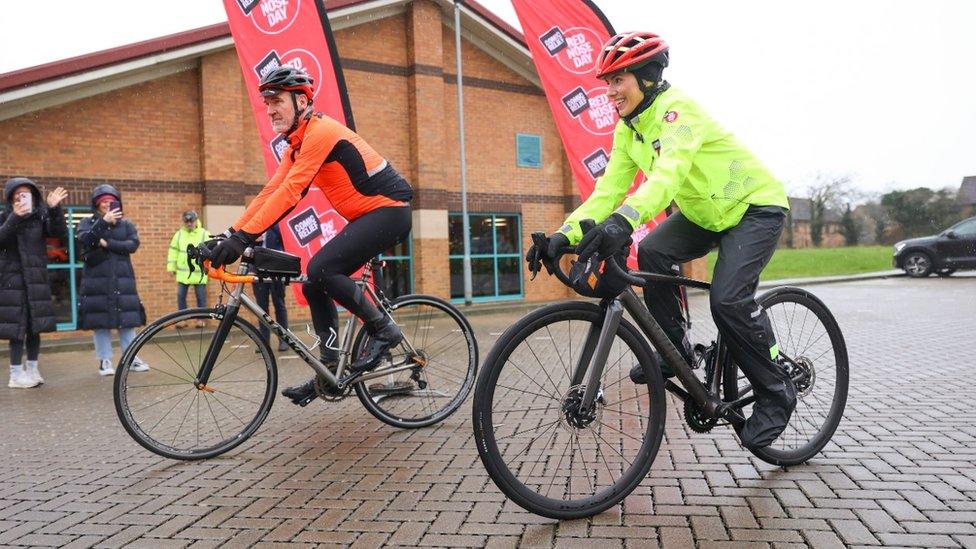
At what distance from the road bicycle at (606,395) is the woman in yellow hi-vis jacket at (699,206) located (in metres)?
0.16

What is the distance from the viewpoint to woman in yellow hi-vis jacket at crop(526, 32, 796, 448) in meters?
3.09

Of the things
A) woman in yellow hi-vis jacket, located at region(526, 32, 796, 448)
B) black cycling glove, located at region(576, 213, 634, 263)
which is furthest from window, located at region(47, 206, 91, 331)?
black cycling glove, located at region(576, 213, 634, 263)

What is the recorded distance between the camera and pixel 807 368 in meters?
3.65

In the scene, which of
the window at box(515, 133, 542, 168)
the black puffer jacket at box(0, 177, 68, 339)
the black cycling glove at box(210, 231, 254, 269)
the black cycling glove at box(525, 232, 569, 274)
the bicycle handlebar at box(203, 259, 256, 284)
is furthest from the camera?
the window at box(515, 133, 542, 168)

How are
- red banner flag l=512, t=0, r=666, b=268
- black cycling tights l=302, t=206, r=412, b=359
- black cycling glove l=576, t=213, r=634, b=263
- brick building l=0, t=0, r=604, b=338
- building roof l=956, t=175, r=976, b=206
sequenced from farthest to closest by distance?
building roof l=956, t=175, r=976, b=206 → brick building l=0, t=0, r=604, b=338 → red banner flag l=512, t=0, r=666, b=268 → black cycling tights l=302, t=206, r=412, b=359 → black cycling glove l=576, t=213, r=634, b=263

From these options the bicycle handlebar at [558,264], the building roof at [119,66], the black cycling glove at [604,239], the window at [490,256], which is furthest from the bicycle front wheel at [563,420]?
the window at [490,256]

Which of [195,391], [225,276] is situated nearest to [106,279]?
[195,391]

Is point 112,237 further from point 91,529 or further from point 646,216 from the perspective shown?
point 646,216

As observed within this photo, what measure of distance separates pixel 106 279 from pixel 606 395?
6.49m

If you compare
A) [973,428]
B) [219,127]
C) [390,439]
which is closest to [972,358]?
[973,428]

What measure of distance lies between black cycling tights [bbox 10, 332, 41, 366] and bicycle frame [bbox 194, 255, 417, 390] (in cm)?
404

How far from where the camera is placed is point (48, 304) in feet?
23.5

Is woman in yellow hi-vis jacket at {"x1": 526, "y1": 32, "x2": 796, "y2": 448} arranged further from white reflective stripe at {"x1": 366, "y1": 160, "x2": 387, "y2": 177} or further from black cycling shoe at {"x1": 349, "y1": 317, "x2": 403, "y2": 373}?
black cycling shoe at {"x1": 349, "y1": 317, "x2": 403, "y2": 373}

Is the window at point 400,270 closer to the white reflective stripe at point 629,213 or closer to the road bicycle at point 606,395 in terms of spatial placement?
the road bicycle at point 606,395
